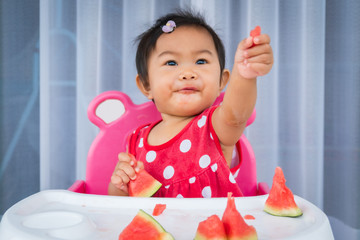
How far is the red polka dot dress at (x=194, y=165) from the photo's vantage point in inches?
39.4

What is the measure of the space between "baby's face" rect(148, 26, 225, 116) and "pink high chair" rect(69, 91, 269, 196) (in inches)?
6.2

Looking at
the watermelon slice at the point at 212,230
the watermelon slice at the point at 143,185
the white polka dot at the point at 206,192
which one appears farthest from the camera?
the white polka dot at the point at 206,192

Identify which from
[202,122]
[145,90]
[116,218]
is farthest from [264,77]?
[116,218]

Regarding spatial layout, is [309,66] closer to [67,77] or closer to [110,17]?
[110,17]

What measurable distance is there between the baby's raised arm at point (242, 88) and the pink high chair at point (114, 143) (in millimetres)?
209

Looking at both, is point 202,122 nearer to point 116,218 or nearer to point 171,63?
point 171,63

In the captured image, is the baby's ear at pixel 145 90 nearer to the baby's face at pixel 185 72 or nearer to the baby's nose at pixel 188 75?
the baby's face at pixel 185 72

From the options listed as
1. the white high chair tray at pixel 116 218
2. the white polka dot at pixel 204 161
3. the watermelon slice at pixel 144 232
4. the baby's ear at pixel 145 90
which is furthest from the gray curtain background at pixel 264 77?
the watermelon slice at pixel 144 232

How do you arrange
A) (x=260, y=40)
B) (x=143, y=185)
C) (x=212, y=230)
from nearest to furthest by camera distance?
(x=212, y=230), (x=260, y=40), (x=143, y=185)

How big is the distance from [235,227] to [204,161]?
504 mm

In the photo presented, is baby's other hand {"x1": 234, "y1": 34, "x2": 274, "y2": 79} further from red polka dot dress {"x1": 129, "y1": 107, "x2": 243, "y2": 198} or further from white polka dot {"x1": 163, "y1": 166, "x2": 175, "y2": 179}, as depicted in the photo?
white polka dot {"x1": 163, "y1": 166, "x2": 175, "y2": 179}

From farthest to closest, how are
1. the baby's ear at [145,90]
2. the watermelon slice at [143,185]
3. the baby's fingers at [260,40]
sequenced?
1. the baby's ear at [145,90]
2. the watermelon slice at [143,185]
3. the baby's fingers at [260,40]

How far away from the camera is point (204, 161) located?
3.32 ft

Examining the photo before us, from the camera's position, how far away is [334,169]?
1.83 metres
